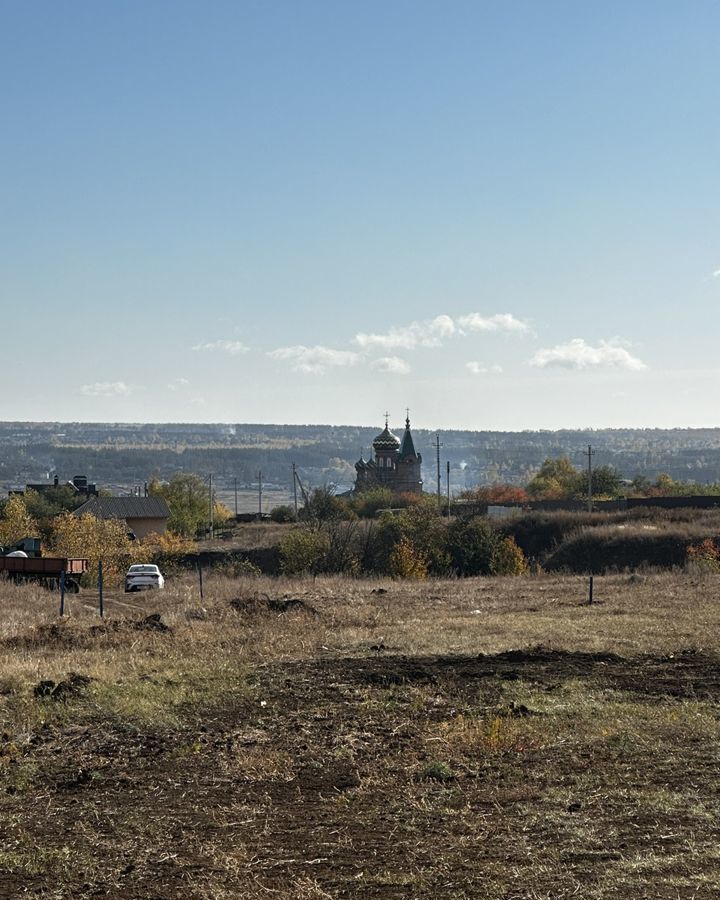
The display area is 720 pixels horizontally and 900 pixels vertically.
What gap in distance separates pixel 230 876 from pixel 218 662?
34.9ft

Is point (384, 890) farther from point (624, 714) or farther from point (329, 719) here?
point (624, 714)

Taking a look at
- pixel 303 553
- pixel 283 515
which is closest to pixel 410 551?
pixel 303 553

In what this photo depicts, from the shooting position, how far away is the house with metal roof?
3162 inches

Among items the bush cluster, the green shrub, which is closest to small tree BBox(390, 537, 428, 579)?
the bush cluster

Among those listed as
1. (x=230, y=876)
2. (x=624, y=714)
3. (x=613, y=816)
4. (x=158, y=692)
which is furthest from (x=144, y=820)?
(x=624, y=714)

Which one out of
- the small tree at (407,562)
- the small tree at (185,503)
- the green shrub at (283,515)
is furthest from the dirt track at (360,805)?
the green shrub at (283,515)

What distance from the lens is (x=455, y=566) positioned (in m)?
54.9

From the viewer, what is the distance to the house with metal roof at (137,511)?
263 feet

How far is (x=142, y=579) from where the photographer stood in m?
41.7

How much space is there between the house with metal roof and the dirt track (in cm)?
6534

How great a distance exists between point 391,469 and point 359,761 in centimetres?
10615

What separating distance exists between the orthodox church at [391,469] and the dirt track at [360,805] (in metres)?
101

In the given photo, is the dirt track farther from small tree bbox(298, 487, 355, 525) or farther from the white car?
small tree bbox(298, 487, 355, 525)

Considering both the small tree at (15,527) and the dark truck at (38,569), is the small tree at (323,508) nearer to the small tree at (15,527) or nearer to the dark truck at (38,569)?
the small tree at (15,527)
